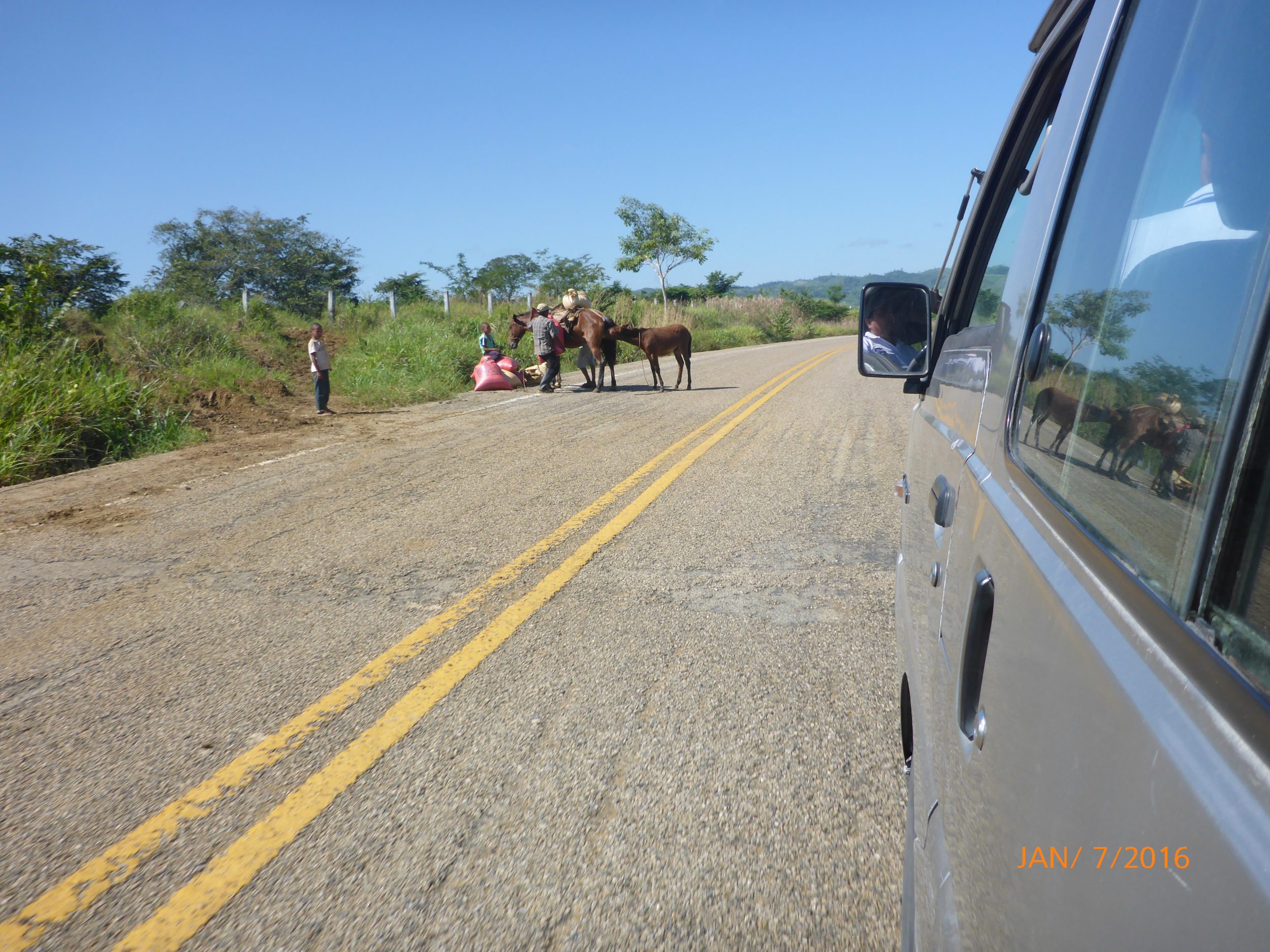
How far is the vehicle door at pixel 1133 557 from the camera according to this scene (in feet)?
2.39

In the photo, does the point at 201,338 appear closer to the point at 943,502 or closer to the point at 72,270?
the point at 72,270

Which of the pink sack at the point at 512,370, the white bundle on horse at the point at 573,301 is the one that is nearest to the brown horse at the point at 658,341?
the white bundle on horse at the point at 573,301

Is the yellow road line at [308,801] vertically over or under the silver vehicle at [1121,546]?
under

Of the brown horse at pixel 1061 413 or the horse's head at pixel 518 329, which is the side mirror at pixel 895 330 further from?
the horse's head at pixel 518 329

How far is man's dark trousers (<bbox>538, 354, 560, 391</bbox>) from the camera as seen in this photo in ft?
54.2

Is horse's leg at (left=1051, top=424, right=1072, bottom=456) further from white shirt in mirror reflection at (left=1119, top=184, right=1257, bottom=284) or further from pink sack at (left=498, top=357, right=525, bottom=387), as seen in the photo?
pink sack at (left=498, top=357, right=525, bottom=387)

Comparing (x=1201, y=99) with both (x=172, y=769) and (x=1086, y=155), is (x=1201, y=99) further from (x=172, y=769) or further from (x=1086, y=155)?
(x=172, y=769)

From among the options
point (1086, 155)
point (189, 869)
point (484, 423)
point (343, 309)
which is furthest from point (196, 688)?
point (343, 309)

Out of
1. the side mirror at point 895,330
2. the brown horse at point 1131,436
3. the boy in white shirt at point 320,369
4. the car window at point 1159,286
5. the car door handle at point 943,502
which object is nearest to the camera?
the car window at point 1159,286

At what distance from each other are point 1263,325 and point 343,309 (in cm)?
2661

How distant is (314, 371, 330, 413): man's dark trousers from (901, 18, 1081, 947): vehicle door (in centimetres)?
1186

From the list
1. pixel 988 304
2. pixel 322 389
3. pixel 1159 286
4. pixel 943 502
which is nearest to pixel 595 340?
pixel 322 389

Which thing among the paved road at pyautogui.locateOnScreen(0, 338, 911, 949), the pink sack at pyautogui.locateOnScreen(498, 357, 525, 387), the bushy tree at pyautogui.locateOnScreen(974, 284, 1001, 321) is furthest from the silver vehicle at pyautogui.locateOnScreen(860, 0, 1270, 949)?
the pink sack at pyautogui.locateOnScreen(498, 357, 525, 387)

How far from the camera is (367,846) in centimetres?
262
